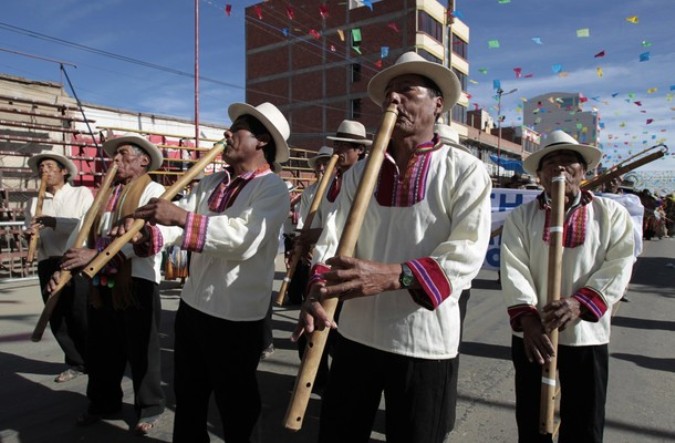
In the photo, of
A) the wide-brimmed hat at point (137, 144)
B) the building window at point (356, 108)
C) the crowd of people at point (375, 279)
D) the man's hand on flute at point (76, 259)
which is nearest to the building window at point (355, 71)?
the building window at point (356, 108)

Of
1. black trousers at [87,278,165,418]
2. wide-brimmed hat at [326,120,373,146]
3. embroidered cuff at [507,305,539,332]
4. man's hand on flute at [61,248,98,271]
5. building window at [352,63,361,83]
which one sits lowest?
black trousers at [87,278,165,418]

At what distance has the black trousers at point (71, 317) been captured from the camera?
4.18m

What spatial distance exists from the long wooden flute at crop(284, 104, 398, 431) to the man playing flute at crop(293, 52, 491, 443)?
7cm

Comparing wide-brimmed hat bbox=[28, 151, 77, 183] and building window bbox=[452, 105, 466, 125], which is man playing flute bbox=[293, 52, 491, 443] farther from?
building window bbox=[452, 105, 466, 125]

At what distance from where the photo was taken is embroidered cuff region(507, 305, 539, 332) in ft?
7.64

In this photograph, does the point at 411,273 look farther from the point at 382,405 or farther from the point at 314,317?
the point at 382,405

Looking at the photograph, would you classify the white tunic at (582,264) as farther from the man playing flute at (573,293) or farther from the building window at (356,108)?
the building window at (356,108)

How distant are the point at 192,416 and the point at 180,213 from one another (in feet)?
3.86

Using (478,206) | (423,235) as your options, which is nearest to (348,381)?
(423,235)

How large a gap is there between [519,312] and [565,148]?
38.6 inches

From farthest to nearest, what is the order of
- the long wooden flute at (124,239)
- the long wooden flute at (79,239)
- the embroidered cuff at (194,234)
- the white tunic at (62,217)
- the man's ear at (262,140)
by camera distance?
the white tunic at (62,217) → the long wooden flute at (79,239) → the man's ear at (262,140) → the long wooden flute at (124,239) → the embroidered cuff at (194,234)

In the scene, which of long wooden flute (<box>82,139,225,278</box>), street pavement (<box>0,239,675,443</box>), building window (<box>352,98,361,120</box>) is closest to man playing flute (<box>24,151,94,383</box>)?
street pavement (<box>0,239,675,443</box>)

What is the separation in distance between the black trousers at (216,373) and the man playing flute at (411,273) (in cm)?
75

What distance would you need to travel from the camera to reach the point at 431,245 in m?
1.88
